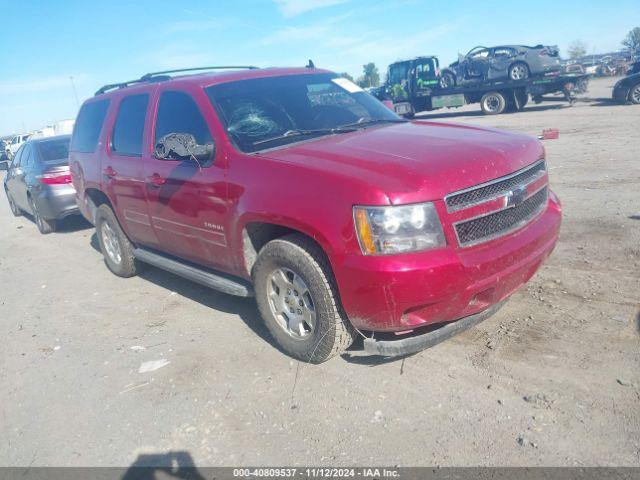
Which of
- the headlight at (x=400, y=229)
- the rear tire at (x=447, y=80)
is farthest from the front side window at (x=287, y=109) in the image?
the rear tire at (x=447, y=80)

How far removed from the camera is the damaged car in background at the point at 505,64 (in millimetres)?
19359

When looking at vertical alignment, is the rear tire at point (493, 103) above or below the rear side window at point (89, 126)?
below

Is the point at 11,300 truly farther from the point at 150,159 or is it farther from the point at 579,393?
the point at 579,393

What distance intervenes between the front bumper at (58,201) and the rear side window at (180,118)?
483cm

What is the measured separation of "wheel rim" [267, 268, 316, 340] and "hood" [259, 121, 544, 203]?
0.80 meters

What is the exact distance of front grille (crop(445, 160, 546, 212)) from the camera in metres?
2.90

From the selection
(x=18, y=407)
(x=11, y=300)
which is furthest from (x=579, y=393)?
(x=11, y=300)

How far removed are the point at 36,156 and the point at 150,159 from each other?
5.87 m

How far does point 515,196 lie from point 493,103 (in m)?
19.7

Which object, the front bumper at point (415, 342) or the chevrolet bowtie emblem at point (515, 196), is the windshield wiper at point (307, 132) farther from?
the front bumper at point (415, 342)

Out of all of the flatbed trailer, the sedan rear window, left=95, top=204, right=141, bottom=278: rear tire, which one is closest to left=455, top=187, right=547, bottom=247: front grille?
left=95, top=204, right=141, bottom=278: rear tire

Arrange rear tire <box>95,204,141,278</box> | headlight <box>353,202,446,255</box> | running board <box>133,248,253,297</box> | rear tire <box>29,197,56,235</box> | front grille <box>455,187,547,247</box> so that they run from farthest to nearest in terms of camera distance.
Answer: rear tire <box>29,197,56,235</box> → rear tire <box>95,204,141,278</box> → running board <box>133,248,253,297</box> → front grille <box>455,187,547,247</box> → headlight <box>353,202,446,255</box>

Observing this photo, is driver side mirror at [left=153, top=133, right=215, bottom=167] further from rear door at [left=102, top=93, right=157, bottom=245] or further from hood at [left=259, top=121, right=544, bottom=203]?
rear door at [left=102, top=93, right=157, bottom=245]

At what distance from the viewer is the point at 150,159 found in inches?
179
